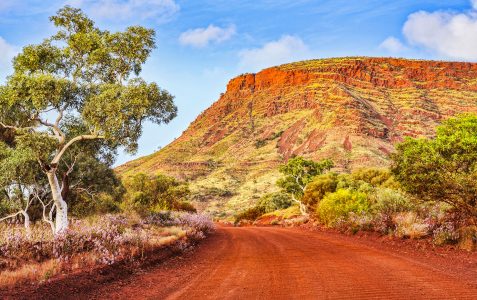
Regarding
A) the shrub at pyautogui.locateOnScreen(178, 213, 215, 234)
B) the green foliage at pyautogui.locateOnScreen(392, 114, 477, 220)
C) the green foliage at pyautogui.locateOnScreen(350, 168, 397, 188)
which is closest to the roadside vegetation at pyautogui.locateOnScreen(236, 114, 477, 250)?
the green foliage at pyautogui.locateOnScreen(392, 114, 477, 220)

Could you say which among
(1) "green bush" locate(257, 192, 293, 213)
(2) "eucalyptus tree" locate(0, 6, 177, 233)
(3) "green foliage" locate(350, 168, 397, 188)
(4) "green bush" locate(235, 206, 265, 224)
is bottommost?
(4) "green bush" locate(235, 206, 265, 224)

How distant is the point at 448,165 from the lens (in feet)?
44.9

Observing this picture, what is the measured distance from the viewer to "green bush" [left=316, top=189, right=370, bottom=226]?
22.6m

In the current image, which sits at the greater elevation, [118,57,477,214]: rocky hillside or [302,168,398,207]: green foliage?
[118,57,477,214]: rocky hillside

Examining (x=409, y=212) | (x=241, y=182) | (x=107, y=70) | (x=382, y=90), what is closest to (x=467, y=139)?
(x=409, y=212)

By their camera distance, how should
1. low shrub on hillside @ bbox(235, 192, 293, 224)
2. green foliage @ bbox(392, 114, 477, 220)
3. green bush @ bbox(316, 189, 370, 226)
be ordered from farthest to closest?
low shrub on hillside @ bbox(235, 192, 293, 224) → green bush @ bbox(316, 189, 370, 226) → green foliage @ bbox(392, 114, 477, 220)

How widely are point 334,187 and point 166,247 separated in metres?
24.2

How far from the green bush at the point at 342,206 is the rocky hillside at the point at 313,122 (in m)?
53.6

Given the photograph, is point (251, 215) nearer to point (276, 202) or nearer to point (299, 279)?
point (276, 202)

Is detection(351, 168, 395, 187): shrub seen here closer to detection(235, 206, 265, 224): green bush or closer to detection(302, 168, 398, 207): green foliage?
detection(302, 168, 398, 207): green foliage

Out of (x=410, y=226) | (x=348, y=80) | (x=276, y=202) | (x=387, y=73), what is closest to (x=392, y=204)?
(x=410, y=226)

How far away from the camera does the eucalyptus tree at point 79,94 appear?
13.7 metres

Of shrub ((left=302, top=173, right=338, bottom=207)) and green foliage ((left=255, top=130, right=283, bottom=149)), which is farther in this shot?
green foliage ((left=255, top=130, right=283, bottom=149))

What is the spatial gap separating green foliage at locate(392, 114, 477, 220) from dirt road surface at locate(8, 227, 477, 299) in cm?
304
